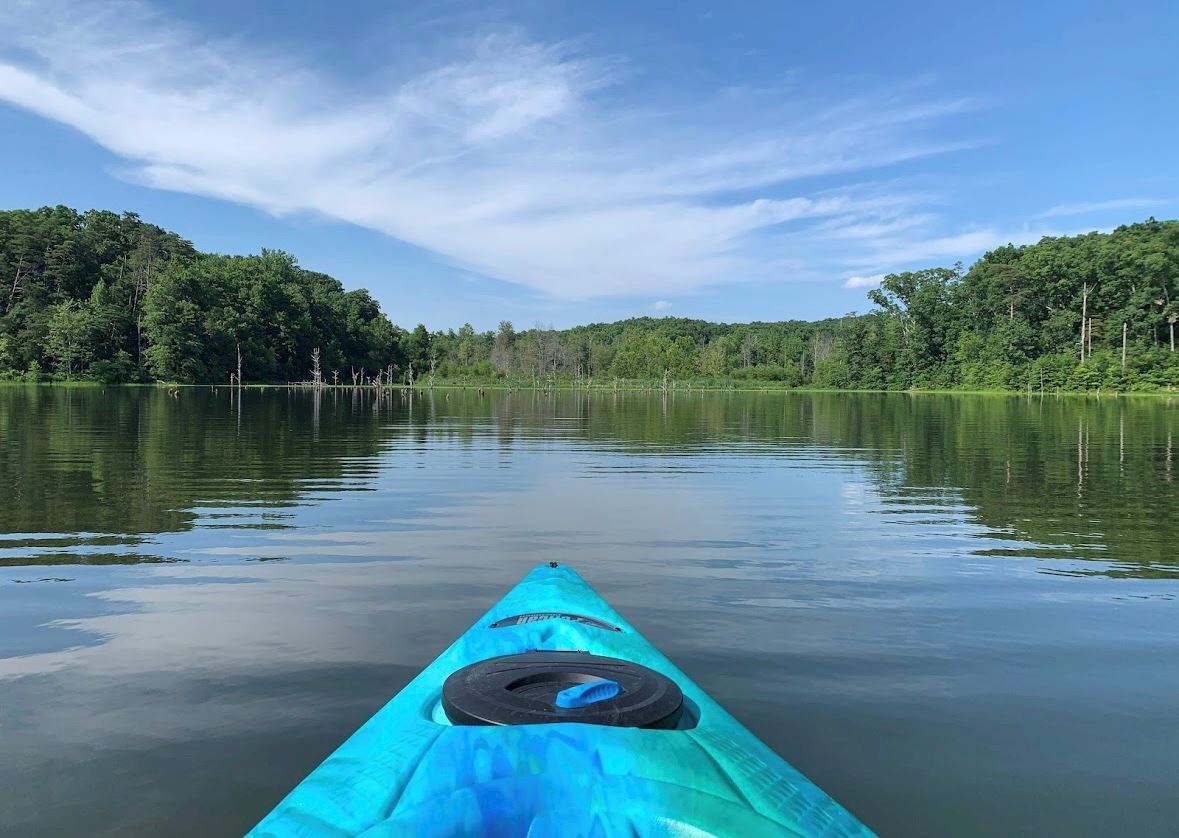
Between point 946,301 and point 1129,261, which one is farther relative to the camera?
point 946,301

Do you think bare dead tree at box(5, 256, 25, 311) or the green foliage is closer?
the green foliage

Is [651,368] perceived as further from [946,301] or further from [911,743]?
[911,743]

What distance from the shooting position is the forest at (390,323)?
7275 centimetres

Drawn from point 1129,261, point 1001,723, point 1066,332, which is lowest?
point 1001,723

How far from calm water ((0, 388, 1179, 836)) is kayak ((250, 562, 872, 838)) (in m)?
1.07

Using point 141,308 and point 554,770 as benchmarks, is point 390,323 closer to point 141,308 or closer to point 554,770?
point 141,308

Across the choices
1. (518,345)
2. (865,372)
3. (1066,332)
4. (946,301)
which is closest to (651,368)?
(518,345)

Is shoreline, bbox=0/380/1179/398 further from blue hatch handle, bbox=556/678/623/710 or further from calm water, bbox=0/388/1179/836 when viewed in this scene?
blue hatch handle, bbox=556/678/623/710

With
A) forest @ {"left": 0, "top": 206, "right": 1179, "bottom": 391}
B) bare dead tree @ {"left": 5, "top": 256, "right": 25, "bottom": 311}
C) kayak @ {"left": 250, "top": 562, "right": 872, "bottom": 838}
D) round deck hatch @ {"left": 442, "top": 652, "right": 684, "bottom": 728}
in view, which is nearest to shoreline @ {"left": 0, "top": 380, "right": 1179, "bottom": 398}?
forest @ {"left": 0, "top": 206, "right": 1179, "bottom": 391}

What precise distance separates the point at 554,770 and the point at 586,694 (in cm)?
50

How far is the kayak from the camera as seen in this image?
6.35 ft

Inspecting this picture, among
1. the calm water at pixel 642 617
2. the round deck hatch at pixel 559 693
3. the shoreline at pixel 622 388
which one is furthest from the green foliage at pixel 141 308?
the round deck hatch at pixel 559 693

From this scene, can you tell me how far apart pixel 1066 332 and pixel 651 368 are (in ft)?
172

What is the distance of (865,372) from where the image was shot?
92938 millimetres
